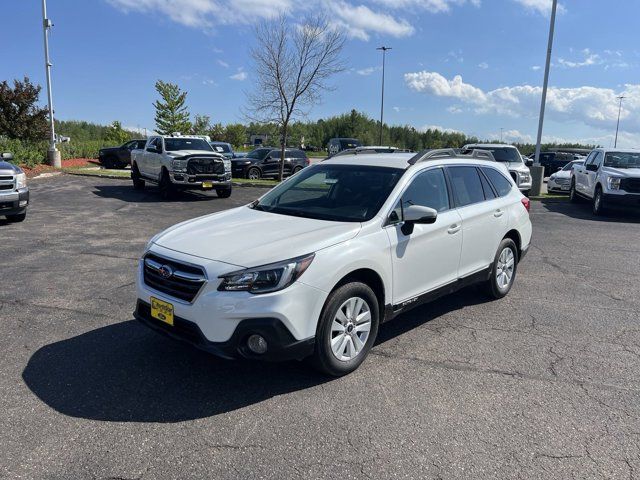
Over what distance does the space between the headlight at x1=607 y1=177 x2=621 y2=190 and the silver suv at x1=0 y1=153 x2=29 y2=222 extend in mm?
14178

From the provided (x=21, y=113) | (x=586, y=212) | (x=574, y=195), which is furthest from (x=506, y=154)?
(x=21, y=113)

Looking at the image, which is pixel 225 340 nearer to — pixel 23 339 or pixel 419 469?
pixel 419 469

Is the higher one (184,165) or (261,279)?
(184,165)

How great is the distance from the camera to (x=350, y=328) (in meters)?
3.88

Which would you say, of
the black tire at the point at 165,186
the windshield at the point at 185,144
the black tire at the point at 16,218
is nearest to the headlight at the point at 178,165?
the black tire at the point at 165,186

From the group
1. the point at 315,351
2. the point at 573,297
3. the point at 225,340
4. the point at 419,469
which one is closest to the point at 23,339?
the point at 225,340

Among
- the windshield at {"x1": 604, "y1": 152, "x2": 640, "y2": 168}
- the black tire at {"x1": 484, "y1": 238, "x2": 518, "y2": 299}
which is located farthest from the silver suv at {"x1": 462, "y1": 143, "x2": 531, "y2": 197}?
the black tire at {"x1": 484, "y1": 238, "x2": 518, "y2": 299}

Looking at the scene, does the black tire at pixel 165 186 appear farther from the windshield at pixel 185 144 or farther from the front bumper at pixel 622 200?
the front bumper at pixel 622 200

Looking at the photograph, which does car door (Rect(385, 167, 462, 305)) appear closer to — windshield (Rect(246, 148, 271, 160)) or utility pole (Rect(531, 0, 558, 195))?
utility pole (Rect(531, 0, 558, 195))

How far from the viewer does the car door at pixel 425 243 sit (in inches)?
168

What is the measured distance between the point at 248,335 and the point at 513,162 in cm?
1533

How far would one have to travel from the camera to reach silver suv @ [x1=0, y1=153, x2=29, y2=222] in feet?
32.2

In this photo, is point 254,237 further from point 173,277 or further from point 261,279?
point 173,277

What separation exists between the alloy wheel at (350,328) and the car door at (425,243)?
16.5 inches
